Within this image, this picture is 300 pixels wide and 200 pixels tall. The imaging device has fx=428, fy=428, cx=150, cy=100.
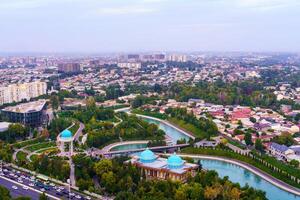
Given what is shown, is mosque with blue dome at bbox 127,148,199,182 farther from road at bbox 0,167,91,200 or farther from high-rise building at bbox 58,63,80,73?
high-rise building at bbox 58,63,80,73

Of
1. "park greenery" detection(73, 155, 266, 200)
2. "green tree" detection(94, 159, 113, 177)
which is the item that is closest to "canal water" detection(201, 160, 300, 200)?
"park greenery" detection(73, 155, 266, 200)

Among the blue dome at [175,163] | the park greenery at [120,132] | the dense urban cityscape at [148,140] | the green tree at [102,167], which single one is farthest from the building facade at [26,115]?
the blue dome at [175,163]

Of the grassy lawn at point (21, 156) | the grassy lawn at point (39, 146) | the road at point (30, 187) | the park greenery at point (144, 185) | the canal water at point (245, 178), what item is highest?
Answer: the park greenery at point (144, 185)

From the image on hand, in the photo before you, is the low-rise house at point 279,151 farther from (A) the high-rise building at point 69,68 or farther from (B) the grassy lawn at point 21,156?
(A) the high-rise building at point 69,68

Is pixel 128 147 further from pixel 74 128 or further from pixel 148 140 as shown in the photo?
pixel 74 128

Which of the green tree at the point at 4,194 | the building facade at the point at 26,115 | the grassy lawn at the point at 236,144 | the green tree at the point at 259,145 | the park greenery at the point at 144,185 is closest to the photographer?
the green tree at the point at 4,194
